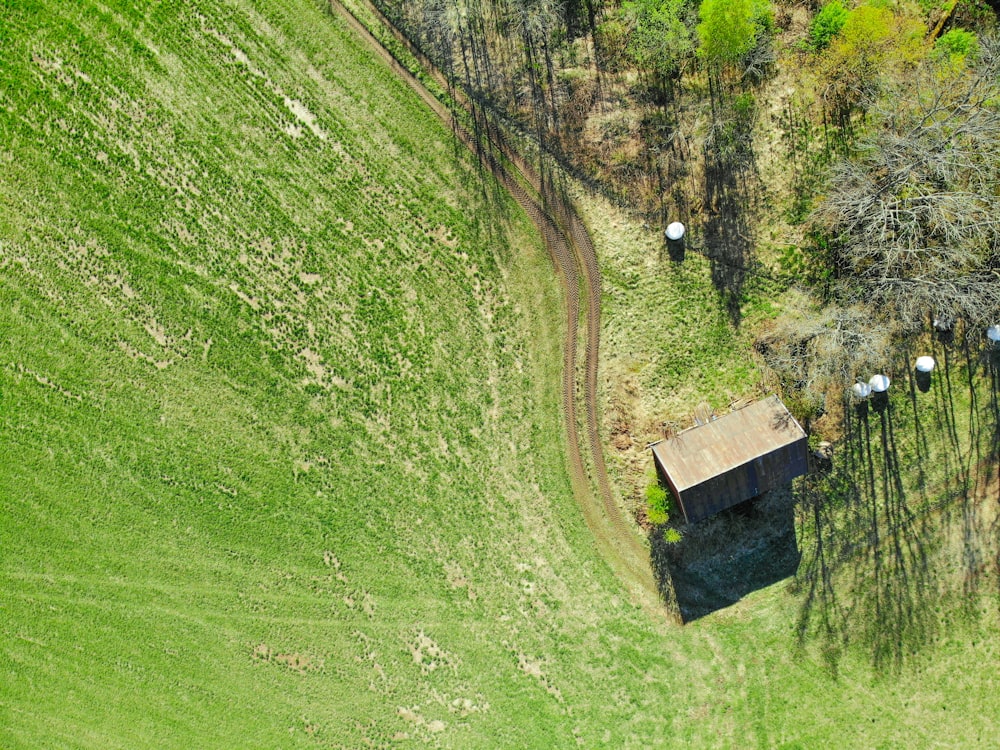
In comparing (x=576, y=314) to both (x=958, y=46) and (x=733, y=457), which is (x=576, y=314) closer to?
(x=733, y=457)

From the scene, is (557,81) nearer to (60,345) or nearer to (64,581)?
(60,345)

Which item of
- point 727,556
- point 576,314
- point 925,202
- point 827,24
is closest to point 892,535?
point 727,556

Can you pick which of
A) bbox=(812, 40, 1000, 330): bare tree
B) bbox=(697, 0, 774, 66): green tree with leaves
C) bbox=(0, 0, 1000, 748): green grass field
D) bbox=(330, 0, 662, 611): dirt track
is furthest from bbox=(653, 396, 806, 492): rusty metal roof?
bbox=(697, 0, 774, 66): green tree with leaves

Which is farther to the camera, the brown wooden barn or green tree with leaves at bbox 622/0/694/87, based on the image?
green tree with leaves at bbox 622/0/694/87

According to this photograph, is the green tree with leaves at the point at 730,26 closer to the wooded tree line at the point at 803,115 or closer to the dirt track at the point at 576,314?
the wooded tree line at the point at 803,115

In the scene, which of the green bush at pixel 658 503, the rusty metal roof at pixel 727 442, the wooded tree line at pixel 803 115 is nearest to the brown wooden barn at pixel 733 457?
the rusty metal roof at pixel 727 442

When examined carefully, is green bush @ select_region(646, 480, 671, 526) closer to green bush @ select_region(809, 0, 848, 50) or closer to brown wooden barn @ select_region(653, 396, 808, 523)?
Answer: brown wooden barn @ select_region(653, 396, 808, 523)
